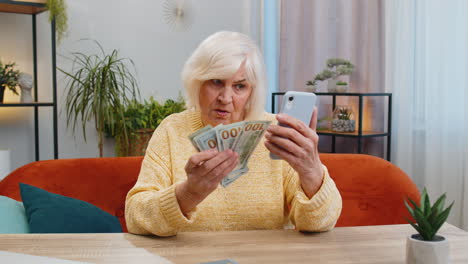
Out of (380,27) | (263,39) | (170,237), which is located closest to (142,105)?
(263,39)

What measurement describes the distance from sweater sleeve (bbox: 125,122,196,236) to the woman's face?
0.22 metres

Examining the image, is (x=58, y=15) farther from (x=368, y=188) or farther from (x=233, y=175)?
(x=233, y=175)

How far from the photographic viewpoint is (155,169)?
157cm

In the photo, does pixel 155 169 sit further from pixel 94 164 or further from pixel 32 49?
pixel 32 49

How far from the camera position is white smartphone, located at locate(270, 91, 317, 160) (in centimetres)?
131

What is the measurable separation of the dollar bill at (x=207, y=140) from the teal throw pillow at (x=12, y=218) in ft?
2.29

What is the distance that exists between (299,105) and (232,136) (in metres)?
0.19

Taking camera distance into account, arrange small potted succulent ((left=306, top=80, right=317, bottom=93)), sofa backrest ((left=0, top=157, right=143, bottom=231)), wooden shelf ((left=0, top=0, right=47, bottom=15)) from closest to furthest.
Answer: sofa backrest ((left=0, top=157, right=143, bottom=231)) < wooden shelf ((left=0, top=0, right=47, bottom=15)) < small potted succulent ((left=306, top=80, right=317, bottom=93))

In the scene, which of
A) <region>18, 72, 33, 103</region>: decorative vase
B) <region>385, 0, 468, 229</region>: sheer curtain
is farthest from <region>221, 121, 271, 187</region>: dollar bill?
<region>18, 72, 33, 103</region>: decorative vase

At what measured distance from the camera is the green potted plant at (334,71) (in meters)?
4.02

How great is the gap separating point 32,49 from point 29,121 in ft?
1.88

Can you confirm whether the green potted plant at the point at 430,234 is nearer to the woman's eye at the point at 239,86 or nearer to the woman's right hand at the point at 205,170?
the woman's right hand at the point at 205,170

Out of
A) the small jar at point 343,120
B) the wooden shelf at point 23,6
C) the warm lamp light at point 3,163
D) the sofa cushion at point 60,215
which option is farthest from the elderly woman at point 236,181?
the wooden shelf at point 23,6

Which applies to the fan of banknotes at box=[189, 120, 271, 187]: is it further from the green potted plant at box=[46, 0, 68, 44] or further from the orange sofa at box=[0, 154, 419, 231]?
the green potted plant at box=[46, 0, 68, 44]
